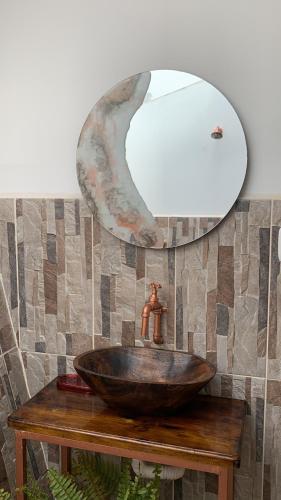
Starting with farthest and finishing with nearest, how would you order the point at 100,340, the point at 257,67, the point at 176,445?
the point at 100,340
the point at 257,67
the point at 176,445

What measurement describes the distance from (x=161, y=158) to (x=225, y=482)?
1.12 m

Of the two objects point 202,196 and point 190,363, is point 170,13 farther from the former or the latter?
point 190,363

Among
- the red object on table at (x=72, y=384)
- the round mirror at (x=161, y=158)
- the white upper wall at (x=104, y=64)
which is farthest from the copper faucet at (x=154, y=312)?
the white upper wall at (x=104, y=64)

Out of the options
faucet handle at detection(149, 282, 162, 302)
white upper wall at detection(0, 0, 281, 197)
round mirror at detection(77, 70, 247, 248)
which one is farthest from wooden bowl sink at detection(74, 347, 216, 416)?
white upper wall at detection(0, 0, 281, 197)

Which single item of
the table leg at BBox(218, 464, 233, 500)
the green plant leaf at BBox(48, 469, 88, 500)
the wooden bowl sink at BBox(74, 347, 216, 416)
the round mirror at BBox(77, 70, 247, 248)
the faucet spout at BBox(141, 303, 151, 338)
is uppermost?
the round mirror at BBox(77, 70, 247, 248)

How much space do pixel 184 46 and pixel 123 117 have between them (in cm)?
34

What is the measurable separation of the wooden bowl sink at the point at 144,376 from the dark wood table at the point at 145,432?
0.07 m

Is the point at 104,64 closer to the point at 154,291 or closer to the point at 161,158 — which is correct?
the point at 161,158

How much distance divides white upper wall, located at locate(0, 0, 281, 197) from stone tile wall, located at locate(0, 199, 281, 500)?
0.51 feet

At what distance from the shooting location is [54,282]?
6.28 ft

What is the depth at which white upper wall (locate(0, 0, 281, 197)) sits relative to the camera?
1581 mm

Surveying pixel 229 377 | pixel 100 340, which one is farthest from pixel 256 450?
pixel 100 340

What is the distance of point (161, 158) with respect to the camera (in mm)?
1697

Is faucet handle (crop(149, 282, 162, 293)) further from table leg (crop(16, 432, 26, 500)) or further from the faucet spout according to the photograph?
table leg (crop(16, 432, 26, 500))
